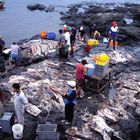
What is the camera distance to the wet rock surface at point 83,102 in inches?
486

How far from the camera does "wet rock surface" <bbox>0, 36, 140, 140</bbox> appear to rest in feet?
40.5

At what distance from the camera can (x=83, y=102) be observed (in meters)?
14.3

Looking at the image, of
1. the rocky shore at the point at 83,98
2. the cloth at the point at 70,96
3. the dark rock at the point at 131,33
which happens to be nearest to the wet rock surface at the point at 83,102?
the rocky shore at the point at 83,98

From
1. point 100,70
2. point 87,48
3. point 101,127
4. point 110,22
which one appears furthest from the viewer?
point 110,22

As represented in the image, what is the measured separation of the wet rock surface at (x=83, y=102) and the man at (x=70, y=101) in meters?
0.34

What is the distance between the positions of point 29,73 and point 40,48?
16.8 ft

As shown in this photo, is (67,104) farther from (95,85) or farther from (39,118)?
(95,85)

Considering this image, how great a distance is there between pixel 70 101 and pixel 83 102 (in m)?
2.46

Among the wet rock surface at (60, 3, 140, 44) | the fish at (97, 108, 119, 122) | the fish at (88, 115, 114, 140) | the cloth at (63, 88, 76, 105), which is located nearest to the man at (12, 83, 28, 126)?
the cloth at (63, 88, 76, 105)

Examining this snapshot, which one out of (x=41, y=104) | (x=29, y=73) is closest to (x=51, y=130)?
(x=41, y=104)

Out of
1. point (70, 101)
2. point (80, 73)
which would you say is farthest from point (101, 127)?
point (80, 73)

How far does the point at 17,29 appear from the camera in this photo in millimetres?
38469

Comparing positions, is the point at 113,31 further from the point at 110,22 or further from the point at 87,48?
the point at 110,22

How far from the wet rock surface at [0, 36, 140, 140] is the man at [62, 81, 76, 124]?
13.5 inches
